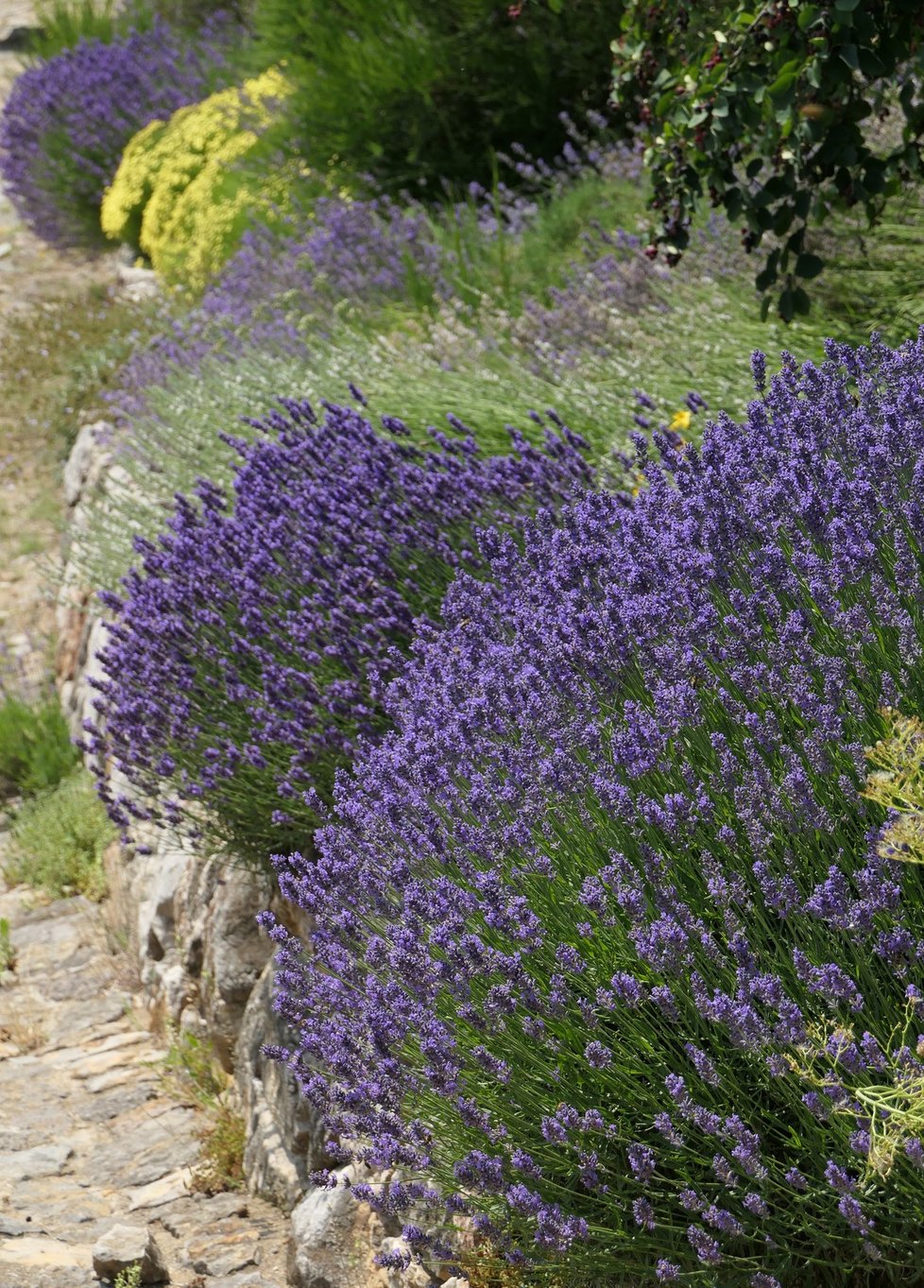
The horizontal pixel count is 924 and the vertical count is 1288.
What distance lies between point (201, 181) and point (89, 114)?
121 inches

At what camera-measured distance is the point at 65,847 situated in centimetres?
573

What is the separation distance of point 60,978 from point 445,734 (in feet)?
9.94

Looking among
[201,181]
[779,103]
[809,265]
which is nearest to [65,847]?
[809,265]

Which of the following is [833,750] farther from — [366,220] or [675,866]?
[366,220]

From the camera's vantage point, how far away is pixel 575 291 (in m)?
5.48

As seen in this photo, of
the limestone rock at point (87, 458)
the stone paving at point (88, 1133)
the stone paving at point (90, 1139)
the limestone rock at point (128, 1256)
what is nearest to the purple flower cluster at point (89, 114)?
the limestone rock at point (87, 458)

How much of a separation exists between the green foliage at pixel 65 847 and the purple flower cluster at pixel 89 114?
7076 mm

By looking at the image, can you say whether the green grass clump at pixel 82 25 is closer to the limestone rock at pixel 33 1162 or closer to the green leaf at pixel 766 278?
the green leaf at pixel 766 278

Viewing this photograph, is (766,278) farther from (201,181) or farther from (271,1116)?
(201,181)

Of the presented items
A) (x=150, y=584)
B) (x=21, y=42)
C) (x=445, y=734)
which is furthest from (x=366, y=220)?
(x=21, y=42)

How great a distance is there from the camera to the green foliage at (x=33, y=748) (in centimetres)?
632

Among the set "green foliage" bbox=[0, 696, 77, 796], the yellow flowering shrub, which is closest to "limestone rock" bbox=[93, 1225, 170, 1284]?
"green foliage" bbox=[0, 696, 77, 796]

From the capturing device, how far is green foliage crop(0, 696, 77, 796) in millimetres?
6316

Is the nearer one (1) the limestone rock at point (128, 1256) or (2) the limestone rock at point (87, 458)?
(1) the limestone rock at point (128, 1256)
